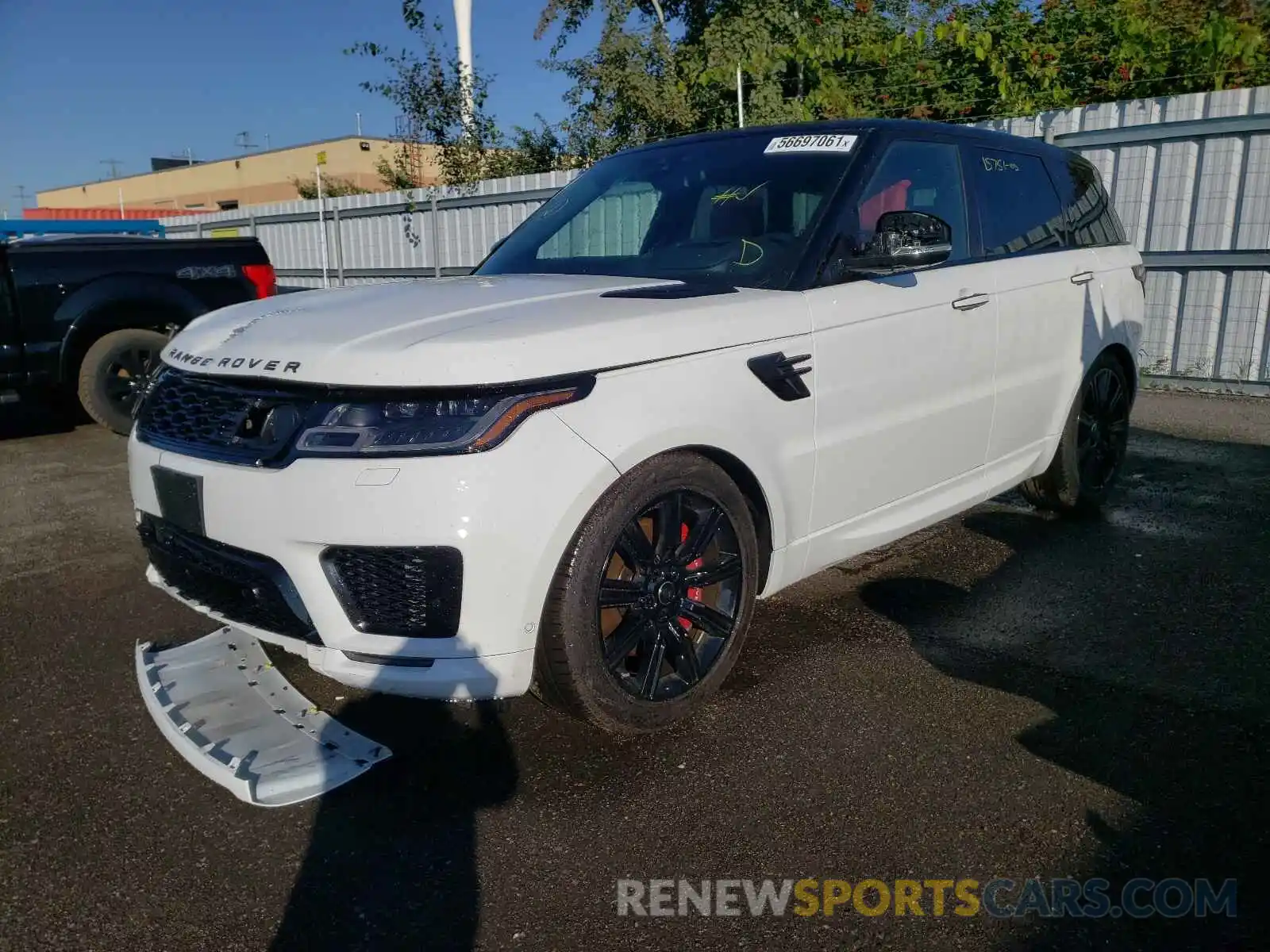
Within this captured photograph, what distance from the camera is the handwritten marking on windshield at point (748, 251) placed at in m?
3.39

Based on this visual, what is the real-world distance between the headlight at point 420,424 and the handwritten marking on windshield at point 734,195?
152 centimetres

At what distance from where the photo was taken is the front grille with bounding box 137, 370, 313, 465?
2584 mm

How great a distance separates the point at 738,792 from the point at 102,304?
6429mm

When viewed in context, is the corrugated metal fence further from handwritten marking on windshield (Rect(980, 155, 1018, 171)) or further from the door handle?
the door handle

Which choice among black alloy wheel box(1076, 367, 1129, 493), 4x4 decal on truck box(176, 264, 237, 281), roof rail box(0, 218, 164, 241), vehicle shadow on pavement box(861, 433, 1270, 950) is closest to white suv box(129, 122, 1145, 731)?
vehicle shadow on pavement box(861, 433, 1270, 950)

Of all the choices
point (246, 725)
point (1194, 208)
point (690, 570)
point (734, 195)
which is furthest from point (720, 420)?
point (1194, 208)

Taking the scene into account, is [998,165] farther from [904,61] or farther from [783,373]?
[904,61]

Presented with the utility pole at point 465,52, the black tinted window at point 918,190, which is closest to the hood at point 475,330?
the black tinted window at point 918,190

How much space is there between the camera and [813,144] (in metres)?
3.69

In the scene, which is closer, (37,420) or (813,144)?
(813,144)

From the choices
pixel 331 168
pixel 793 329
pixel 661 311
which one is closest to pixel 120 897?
pixel 661 311

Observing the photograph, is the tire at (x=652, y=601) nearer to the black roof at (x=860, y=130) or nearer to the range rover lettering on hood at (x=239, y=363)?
the range rover lettering on hood at (x=239, y=363)

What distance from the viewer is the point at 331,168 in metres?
44.5

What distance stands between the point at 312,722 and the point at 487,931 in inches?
40.6
